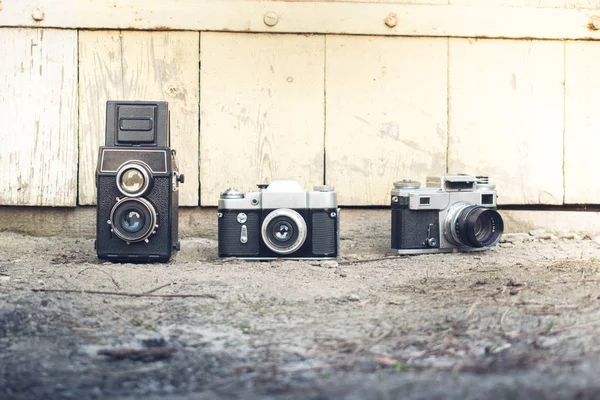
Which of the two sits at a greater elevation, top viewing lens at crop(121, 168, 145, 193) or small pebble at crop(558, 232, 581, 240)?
top viewing lens at crop(121, 168, 145, 193)

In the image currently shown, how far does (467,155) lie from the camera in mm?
4535

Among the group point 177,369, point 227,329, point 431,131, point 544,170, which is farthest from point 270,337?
point 544,170

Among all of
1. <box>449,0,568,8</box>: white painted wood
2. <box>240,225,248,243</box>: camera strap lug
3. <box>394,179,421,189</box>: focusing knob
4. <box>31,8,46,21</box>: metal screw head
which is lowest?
<box>240,225,248,243</box>: camera strap lug

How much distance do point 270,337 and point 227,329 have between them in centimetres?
18

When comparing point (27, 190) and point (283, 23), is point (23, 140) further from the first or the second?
point (283, 23)

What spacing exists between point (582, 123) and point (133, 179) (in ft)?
8.66

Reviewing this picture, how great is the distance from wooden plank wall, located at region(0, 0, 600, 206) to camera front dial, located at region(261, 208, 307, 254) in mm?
646

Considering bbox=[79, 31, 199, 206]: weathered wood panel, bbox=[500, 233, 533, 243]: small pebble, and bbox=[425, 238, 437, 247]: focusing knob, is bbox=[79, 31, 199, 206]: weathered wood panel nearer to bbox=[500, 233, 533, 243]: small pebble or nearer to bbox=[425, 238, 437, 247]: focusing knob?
bbox=[425, 238, 437, 247]: focusing knob

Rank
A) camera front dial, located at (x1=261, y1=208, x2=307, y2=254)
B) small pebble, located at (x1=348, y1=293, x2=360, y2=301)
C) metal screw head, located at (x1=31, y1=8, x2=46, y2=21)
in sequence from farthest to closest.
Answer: metal screw head, located at (x1=31, y1=8, x2=46, y2=21), camera front dial, located at (x1=261, y1=208, x2=307, y2=254), small pebble, located at (x1=348, y1=293, x2=360, y2=301)

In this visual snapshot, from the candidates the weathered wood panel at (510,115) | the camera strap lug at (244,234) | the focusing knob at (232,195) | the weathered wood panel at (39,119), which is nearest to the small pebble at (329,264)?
the camera strap lug at (244,234)

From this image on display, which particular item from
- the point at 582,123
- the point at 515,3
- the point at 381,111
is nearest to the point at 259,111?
the point at 381,111

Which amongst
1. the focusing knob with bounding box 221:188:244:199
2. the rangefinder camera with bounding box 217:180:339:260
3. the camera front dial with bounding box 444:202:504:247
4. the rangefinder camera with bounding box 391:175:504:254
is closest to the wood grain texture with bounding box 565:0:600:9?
the rangefinder camera with bounding box 391:175:504:254

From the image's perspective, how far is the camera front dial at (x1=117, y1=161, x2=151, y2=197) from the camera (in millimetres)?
3666

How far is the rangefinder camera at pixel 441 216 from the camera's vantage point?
4.01 metres
